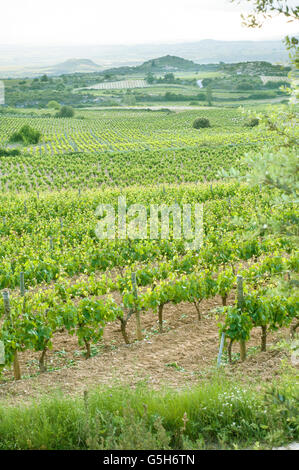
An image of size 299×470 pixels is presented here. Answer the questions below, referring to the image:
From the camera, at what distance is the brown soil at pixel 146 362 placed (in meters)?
7.14

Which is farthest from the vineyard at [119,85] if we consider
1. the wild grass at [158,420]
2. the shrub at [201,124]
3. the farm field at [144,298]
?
the wild grass at [158,420]

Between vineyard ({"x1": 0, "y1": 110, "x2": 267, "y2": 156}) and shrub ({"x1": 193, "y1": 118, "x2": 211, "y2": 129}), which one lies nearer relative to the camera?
vineyard ({"x1": 0, "y1": 110, "x2": 267, "y2": 156})

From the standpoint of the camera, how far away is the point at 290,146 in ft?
13.6

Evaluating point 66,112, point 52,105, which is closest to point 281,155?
point 66,112

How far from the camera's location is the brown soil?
7.14 metres

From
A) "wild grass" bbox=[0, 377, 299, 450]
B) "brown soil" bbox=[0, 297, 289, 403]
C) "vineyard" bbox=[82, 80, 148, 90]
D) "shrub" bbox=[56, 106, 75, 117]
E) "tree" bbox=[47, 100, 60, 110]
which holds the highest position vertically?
"vineyard" bbox=[82, 80, 148, 90]

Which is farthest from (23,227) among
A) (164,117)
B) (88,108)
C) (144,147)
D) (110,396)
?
(88,108)

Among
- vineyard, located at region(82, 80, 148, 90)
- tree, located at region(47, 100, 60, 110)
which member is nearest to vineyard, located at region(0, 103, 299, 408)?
tree, located at region(47, 100, 60, 110)

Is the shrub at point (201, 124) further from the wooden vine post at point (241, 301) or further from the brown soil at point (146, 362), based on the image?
the wooden vine post at point (241, 301)

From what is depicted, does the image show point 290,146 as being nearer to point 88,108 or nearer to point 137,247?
point 137,247

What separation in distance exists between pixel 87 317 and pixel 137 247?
5.01 metres

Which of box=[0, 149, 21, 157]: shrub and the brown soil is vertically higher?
box=[0, 149, 21, 157]: shrub

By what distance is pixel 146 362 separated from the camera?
7984 millimetres

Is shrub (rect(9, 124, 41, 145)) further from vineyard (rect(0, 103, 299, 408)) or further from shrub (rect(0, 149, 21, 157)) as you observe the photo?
vineyard (rect(0, 103, 299, 408))
